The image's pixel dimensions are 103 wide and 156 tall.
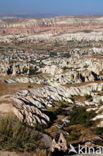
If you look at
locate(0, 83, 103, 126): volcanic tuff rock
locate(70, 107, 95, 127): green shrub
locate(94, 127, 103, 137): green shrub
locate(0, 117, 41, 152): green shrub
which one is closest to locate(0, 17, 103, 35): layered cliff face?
locate(0, 83, 103, 126): volcanic tuff rock

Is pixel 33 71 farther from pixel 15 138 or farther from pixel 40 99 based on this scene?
pixel 15 138

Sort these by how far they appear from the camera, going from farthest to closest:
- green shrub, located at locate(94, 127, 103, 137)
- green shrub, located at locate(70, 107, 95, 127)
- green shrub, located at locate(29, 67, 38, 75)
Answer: green shrub, located at locate(29, 67, 38, 75) → green shrub, located at locate(70, 107, 95, 127) → green shrub, located at locate(94, 127, 103, 137)

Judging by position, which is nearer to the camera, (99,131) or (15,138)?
(15,138)

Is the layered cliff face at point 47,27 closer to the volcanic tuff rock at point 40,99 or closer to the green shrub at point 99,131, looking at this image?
the volcanic tuff rock at point 40,99

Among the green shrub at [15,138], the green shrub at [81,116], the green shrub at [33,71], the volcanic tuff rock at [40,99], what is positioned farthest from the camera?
the green shrub at [33,71]

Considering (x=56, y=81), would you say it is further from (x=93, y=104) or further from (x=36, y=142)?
(x=36, y=142)

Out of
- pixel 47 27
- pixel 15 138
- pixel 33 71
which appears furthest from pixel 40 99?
pixel 47 27

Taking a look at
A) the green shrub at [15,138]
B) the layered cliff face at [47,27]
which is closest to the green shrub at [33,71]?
the green shrub at [15,138]

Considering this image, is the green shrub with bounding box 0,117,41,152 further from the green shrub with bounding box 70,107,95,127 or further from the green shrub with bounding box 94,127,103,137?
the green shrub with bounding box 70,107,95,127

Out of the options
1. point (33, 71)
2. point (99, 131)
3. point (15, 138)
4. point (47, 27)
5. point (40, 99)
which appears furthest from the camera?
point (47, 27)

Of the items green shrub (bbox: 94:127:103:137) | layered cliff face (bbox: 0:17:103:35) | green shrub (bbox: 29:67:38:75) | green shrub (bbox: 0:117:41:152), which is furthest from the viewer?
layered cliff face (bbox: 0:17:103:35)

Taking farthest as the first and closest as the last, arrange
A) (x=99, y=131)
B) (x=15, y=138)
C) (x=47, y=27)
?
(x=47, y=27) → (x=99, y=131) → (x=15, y=138)

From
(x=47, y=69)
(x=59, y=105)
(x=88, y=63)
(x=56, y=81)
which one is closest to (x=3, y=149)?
(x=59, y=105)
